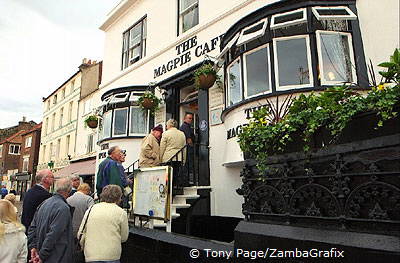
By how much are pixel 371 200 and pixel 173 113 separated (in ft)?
26.0

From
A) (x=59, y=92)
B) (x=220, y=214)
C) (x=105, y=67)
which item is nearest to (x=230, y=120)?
(x=220, y=214)

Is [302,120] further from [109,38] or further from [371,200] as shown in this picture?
[109,38]

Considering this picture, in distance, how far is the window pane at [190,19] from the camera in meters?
9.94

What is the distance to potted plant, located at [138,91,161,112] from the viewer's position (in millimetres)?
9750

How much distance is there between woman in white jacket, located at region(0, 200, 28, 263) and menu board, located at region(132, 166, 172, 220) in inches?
102

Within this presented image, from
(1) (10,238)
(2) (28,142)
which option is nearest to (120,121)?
(1) (10,238)

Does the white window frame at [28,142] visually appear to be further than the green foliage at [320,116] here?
Yes

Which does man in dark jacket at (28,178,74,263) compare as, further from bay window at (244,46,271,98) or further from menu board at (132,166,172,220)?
bay window at (244,46,271,98)

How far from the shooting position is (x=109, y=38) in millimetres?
15023


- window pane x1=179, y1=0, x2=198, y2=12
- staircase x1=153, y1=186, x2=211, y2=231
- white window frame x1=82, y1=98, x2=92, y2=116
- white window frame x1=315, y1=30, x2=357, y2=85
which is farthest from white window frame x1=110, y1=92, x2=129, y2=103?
white window frame x1=82, y1=98, x2=92, y2=116

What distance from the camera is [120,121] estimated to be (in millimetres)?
10898

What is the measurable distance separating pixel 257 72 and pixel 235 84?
2.49 feet

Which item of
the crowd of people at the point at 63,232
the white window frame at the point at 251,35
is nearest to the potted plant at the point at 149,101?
the white window frame at the point at 251,35

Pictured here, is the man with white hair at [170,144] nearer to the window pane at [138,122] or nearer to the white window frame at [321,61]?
the white window frame at [321,61]
